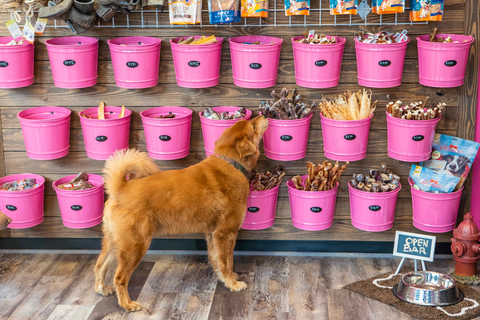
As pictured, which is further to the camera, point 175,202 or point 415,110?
point 415,110

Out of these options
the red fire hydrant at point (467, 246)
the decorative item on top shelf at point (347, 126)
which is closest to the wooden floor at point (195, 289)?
the red fire hydrant at point (467, 246)

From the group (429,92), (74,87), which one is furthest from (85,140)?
(429,92)

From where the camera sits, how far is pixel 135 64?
3113 mm

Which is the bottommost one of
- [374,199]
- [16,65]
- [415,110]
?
[374,199]

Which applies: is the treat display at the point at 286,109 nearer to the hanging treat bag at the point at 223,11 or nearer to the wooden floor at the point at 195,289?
the hanging treat bag at the point at 223,11

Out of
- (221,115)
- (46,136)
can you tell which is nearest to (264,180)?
(221,115)

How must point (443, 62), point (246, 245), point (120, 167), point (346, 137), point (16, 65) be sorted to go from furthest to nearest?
1. point (246, 245)
2. point (16, 65)
3. point (346, 137)
4. point (443, 62)
5. point (120, 167)

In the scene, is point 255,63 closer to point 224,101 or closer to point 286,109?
point 286,109

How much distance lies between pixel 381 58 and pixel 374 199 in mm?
870

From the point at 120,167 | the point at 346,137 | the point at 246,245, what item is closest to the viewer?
the point at 120,167

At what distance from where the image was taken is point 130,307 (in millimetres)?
2918

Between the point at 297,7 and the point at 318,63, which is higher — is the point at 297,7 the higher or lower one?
the higher one

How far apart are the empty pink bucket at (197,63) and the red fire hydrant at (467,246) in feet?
5.83

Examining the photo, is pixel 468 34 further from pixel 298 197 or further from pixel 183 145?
pixel 183 145
